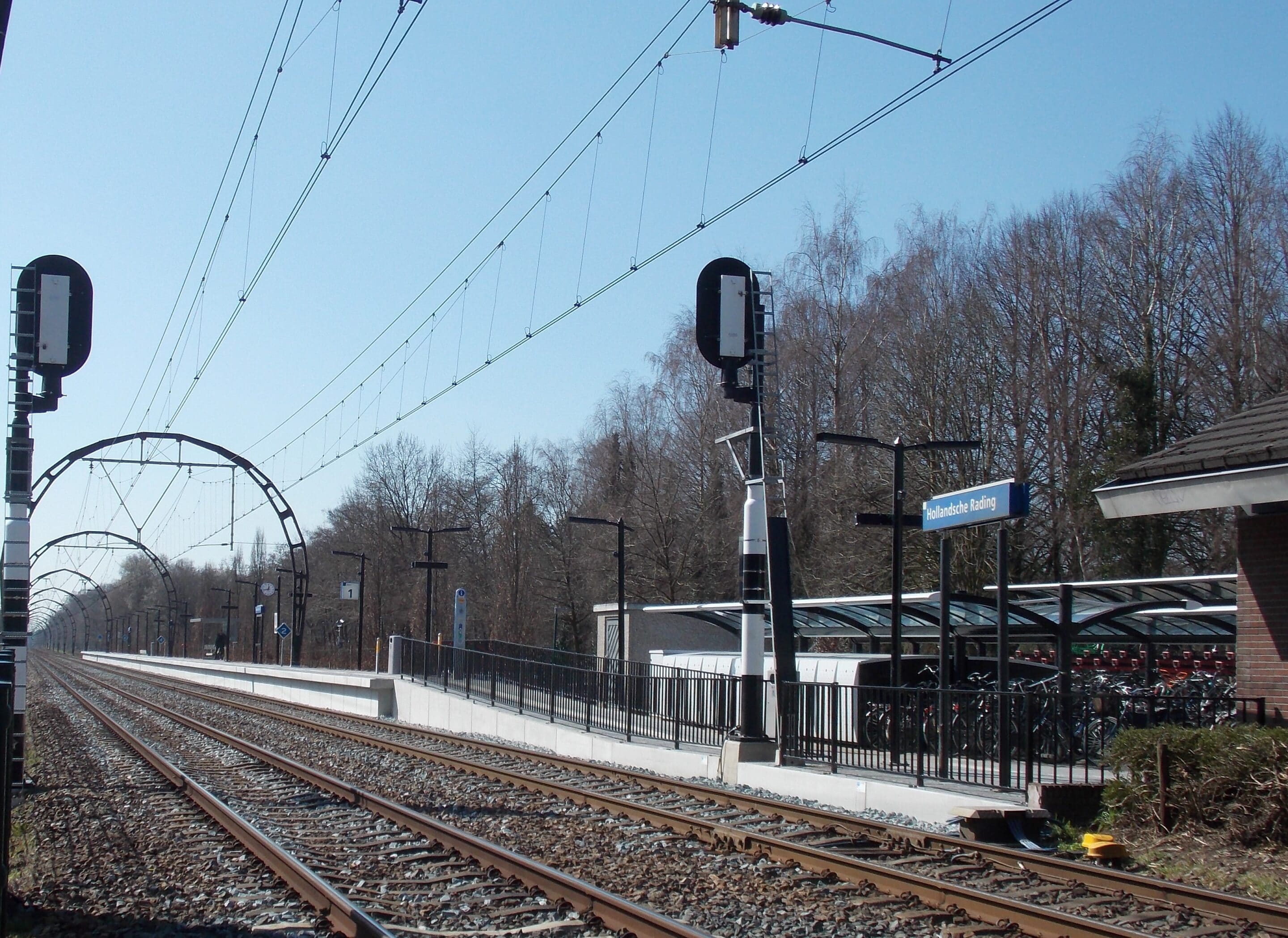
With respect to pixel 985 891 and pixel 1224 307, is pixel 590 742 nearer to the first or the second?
pixel 985 891

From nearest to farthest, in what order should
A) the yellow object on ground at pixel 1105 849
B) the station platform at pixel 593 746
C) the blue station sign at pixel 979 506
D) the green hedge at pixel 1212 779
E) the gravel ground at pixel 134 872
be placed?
the gravel ground at pixel 134 872 → the green hedge at pixel 1212 779 → the yellow object on ground at pixel 1105 849 → the station platform at pixel 593 746 → the blue station sign at pixel 979 506

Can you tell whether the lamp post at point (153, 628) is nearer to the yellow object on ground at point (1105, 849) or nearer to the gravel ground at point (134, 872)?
the gravel ground at point (134, 872)

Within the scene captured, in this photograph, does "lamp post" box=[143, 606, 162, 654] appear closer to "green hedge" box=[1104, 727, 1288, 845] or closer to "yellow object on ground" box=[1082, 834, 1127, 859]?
"green hedge" box=[1104, 727, 1288, 845]

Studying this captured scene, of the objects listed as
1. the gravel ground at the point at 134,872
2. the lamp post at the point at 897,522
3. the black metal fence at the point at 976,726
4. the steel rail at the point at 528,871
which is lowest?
the gravel ground at the point at 134,872

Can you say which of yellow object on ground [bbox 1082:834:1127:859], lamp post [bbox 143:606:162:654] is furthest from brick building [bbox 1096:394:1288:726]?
lamp post [bbox 143:606:162:654]

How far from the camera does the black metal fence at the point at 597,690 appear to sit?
63.6 ft

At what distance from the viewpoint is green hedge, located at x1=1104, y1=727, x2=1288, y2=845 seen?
412 inches

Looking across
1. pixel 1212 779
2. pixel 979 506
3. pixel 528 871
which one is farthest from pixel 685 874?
pixel 979 506

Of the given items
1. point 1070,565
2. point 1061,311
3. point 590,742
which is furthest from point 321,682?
point 1061,311

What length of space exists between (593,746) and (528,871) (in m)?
11.9

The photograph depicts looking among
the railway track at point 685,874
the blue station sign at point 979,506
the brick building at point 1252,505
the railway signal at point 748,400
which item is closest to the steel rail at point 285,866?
the railway track at point 685,874

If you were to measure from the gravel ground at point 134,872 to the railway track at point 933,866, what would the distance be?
13.4ft

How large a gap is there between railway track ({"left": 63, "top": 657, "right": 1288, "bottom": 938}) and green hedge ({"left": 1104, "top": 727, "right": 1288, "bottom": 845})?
176 centimetres

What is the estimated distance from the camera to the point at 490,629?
74.6 m
